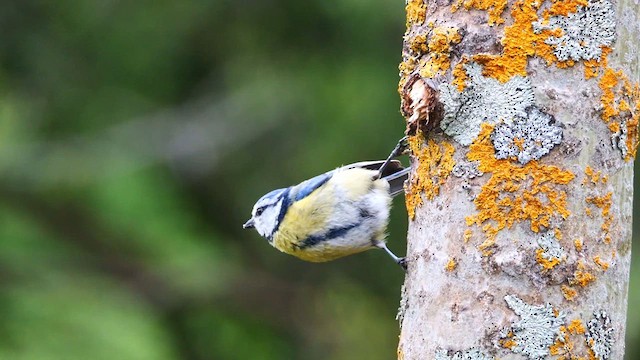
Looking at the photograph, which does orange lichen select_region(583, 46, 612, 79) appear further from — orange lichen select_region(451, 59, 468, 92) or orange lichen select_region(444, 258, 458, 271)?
orange lichen select_region(444, 258, 458, 271)

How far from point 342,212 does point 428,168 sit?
123cm

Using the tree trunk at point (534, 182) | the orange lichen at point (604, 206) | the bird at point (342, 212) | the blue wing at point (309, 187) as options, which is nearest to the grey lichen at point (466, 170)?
the tree trunk at point (534, 182)

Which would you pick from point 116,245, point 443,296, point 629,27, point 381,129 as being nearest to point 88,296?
point 116,245

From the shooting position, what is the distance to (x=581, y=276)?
5.36ft

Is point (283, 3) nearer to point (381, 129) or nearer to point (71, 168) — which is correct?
point (381, 129)

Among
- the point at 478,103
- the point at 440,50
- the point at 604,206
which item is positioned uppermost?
the point at 440,50

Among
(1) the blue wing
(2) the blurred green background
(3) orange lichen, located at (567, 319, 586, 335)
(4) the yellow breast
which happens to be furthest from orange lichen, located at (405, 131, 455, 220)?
(2) the blurred green background

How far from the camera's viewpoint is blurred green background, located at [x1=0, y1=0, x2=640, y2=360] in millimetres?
4484

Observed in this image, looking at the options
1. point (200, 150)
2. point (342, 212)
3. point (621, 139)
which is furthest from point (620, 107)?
point (200, 150)

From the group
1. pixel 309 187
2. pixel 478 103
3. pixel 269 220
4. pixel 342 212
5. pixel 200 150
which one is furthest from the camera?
pixel 200 150

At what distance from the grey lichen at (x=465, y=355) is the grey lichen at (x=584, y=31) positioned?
564mm

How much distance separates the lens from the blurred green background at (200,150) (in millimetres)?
4484

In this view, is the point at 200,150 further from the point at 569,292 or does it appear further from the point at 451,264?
the point at 569,292

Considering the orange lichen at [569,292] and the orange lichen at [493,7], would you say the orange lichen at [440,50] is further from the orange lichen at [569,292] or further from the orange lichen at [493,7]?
the orange lichen at [569,292]
